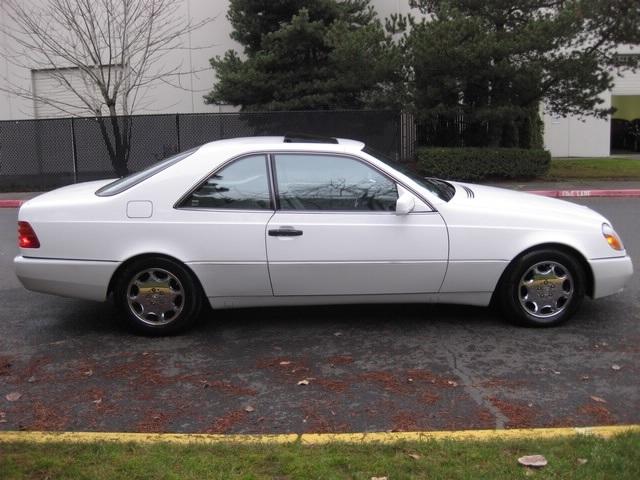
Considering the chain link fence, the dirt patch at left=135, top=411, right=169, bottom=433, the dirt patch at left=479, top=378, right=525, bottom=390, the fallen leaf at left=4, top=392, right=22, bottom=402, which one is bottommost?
the dirt patch at left=135, top=411, right=169, bottom=433

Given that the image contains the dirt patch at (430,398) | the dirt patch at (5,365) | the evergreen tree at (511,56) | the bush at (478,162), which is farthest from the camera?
the bush at (478,162)

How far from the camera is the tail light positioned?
509cm

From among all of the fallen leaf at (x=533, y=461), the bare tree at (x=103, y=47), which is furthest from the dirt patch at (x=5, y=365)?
the bare tree at (x=103, y=47)

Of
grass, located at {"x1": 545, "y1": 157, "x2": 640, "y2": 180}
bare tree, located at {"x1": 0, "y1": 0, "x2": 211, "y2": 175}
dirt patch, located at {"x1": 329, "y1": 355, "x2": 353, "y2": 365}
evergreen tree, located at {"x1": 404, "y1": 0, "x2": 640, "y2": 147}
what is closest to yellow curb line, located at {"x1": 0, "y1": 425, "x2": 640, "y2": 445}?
dirt patch, located at {"x1": 329, "y1": 355, "x2": 353, "y2": 365}

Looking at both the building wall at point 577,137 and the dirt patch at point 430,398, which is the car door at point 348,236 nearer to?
the dirt patch at point 430,398

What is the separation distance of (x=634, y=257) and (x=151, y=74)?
1807 centimetres

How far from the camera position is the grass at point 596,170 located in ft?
56.9

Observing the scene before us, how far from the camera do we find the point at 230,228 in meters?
4.98

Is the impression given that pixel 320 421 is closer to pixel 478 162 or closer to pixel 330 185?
pixel 330 185

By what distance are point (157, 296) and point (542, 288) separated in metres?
2.96

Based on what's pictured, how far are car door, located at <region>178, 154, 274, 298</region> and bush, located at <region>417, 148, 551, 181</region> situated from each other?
1176cm

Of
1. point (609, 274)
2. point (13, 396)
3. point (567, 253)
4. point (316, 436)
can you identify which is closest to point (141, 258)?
point (13, 396)

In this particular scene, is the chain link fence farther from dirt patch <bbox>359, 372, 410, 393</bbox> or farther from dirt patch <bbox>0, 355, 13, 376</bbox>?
dirt patch <bbox>359, 372, 410, 393</bbox>

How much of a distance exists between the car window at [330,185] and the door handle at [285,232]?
0.18 meters
